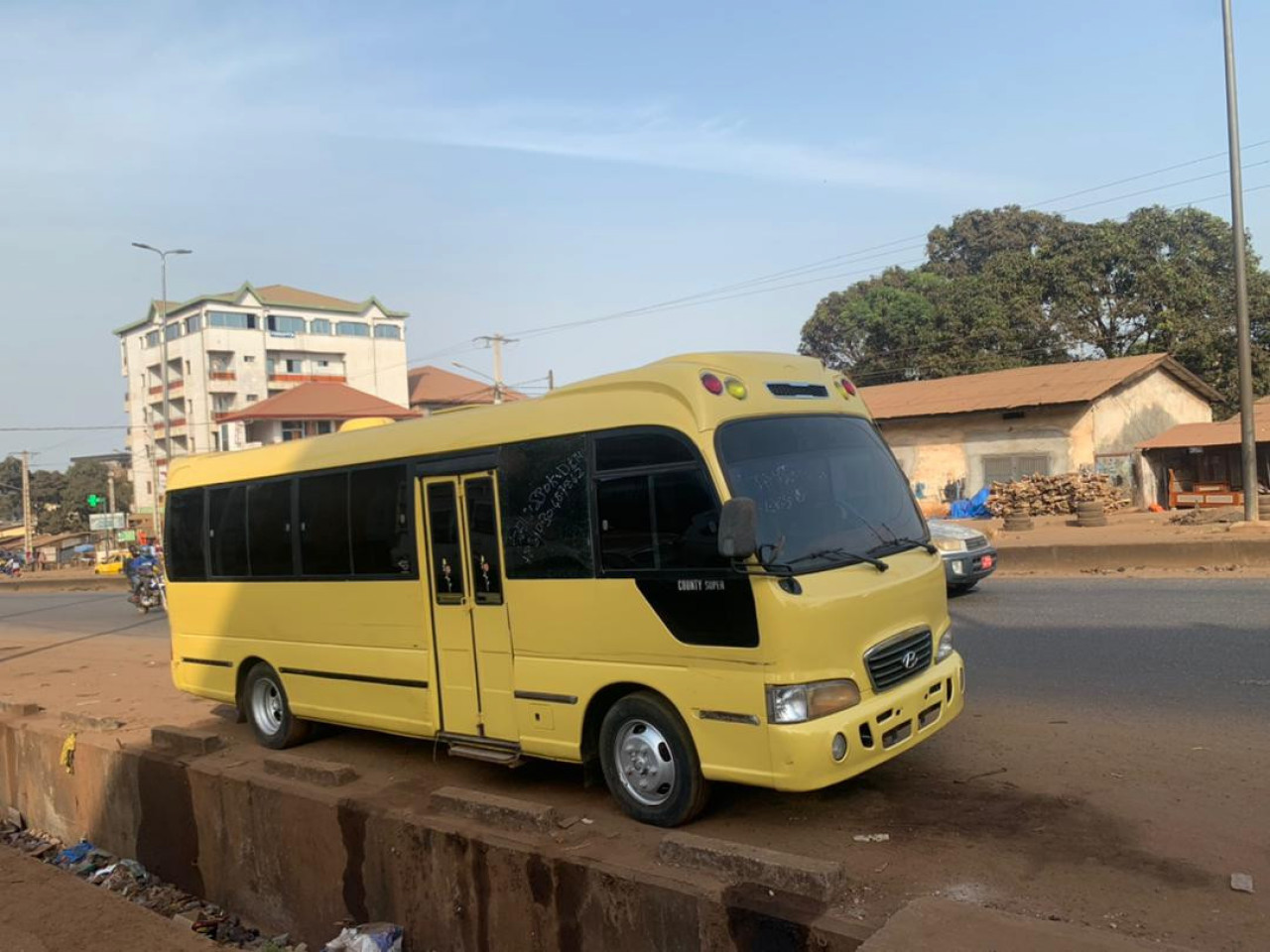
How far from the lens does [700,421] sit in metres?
5.07

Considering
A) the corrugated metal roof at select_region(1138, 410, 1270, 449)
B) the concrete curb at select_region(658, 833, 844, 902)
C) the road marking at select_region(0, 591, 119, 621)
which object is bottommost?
the road marking at select_region(0, 591, 119, 621)

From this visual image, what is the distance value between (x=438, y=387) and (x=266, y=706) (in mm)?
82668

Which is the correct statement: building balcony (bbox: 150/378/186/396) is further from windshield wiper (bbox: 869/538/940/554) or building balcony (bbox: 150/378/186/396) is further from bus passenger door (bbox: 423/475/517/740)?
windshield wiper (bbox: 869/538/940/554)

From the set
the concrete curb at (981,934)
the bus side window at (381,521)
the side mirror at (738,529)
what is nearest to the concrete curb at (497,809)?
the bus side window at (381,521)

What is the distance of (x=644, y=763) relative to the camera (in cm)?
534

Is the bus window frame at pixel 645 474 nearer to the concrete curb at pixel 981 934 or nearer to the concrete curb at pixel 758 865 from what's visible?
the concrete curb at pixel 758 865

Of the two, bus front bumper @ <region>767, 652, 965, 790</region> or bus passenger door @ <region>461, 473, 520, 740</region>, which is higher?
bus passenger door @ <region>461, 473, 520, 740</region>

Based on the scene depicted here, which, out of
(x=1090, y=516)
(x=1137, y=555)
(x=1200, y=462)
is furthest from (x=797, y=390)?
(x=1200, y=462)

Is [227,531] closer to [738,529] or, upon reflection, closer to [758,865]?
[738,529]

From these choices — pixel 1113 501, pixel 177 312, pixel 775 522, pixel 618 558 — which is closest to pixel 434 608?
pixel 618 558

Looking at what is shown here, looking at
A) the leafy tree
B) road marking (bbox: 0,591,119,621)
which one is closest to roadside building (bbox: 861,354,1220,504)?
the leafy tree

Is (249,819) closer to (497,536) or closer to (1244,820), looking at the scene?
(497,536)

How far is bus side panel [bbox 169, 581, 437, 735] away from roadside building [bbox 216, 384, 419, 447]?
5541cm

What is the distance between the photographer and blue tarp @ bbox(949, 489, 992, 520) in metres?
31.8
